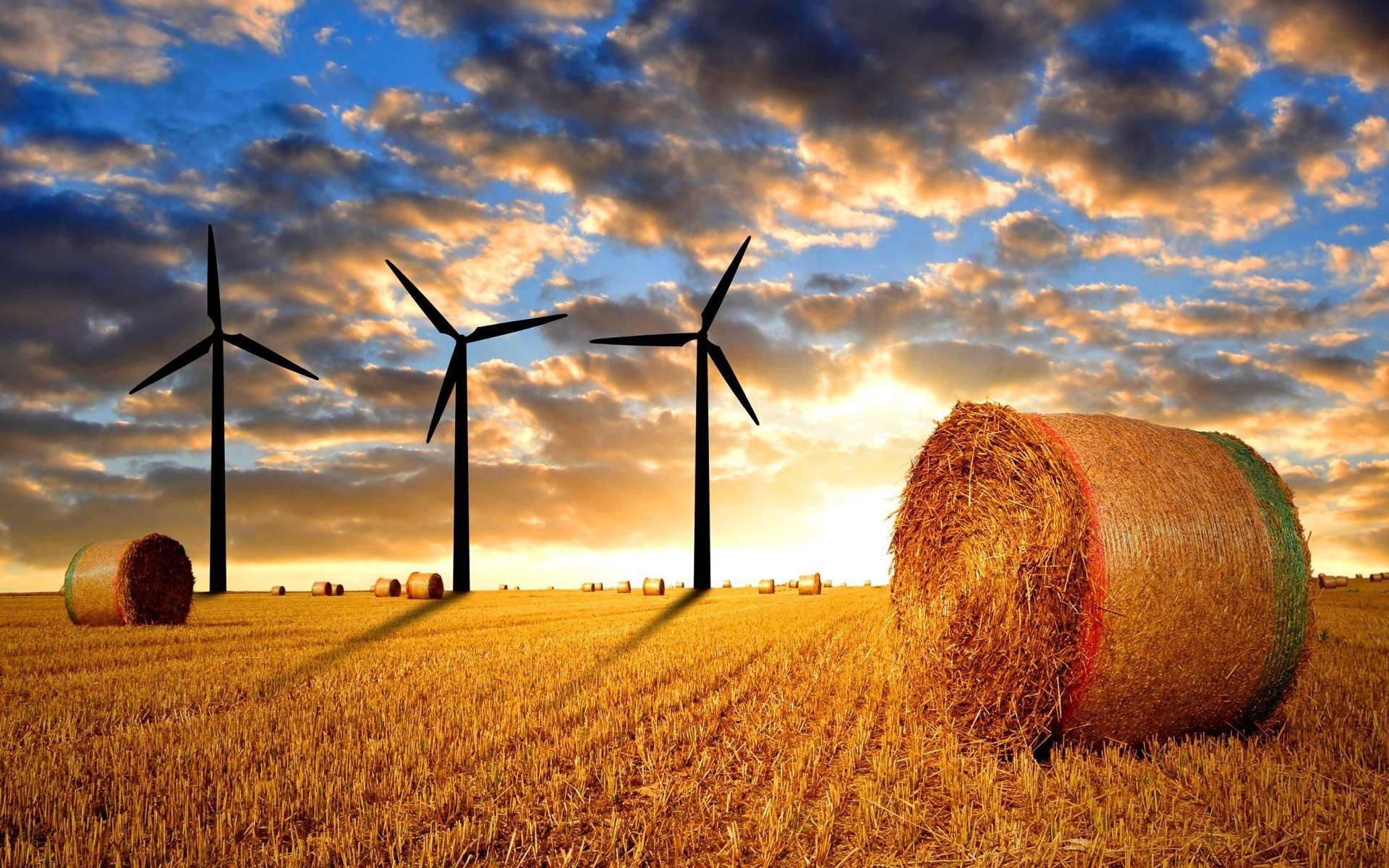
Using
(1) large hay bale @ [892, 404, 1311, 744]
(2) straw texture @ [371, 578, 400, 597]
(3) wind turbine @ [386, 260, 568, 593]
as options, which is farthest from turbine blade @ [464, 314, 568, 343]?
(1) large hay bale @ [892, 404, 1311, 744]

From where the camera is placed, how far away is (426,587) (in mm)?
34406

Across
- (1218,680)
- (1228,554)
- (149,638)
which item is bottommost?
(149,638)

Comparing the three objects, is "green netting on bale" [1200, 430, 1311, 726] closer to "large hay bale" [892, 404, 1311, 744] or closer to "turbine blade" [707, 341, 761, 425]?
"large hay bale" [892, 404, 1311, 744]

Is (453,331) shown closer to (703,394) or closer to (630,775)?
(703,394)

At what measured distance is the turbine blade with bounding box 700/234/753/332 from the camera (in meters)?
38.9

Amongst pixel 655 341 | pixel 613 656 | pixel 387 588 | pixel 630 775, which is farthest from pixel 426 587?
pixel 630 775

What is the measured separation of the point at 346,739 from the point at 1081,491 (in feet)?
21.5

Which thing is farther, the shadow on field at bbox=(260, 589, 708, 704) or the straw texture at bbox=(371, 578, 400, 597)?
the straw texture at bbox=(371, 578, 400, 597)

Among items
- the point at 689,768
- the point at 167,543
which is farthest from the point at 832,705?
the point at 167,543

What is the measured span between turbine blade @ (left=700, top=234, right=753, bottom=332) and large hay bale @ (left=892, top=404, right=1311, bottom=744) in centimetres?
3134

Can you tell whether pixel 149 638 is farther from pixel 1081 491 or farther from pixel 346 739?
pixel 1081 491

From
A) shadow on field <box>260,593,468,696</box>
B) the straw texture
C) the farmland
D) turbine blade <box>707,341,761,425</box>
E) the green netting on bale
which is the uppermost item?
turbine blade <box>707,341,761,425</box>

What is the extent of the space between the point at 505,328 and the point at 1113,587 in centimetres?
3922

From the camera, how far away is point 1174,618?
704cm
